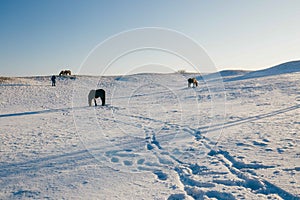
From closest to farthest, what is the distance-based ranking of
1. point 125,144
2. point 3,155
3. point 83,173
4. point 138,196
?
point 138,196 < point 83,173 < point 3,155 < point 125,144

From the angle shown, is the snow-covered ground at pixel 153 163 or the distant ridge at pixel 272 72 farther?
the distant ridge at pixel 272 72

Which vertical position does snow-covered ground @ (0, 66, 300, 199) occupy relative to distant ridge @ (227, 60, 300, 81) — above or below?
below

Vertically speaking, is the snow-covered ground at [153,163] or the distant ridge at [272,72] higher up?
the distant ridge at [272,72]

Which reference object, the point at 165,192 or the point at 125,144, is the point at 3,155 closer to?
the point at 125,144

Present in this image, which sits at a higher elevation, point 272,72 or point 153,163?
point 272,72

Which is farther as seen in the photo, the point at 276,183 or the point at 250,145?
the point at 250,145

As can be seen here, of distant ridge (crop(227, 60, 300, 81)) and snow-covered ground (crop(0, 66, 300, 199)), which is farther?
distant ridge (crop(227, 60, 300, 81))

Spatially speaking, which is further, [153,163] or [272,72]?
[272,72]

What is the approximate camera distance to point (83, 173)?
5094mm

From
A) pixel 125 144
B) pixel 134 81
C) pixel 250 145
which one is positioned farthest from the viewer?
pixel 134 81

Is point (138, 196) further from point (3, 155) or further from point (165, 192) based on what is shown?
point (3, 155)

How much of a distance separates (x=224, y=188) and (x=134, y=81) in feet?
132

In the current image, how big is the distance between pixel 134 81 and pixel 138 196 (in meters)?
40.1

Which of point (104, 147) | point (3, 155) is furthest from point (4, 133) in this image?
point (104, 147)
